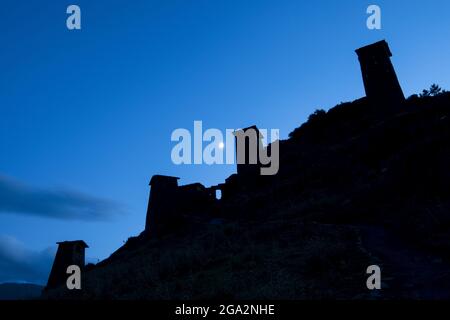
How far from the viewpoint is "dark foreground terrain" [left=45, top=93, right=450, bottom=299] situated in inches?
277

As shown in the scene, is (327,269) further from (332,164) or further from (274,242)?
(332,164)

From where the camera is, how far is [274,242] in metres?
11.6

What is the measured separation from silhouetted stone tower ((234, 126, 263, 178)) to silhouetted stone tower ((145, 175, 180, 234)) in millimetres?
5824

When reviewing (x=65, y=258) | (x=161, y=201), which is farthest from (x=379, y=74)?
(x=65, y=258)

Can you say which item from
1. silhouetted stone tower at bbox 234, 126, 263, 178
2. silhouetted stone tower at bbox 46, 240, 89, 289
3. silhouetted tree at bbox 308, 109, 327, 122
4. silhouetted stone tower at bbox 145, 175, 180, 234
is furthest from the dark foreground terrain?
silhouetted tree at bbox 308, 109, 327, 122

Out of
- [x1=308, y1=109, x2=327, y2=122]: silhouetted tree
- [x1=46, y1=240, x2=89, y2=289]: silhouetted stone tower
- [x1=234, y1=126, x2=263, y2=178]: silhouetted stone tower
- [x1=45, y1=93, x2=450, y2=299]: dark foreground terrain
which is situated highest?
[x1=308, y1=109, x2=327, y2=122]: silhouetted tree

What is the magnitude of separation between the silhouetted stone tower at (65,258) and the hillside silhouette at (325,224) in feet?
12.1

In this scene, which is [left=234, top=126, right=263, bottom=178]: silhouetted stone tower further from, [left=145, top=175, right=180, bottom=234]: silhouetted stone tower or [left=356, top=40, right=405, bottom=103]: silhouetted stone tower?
[left=356, top=40, right=405, bottom=103]: silhouetted stone tower

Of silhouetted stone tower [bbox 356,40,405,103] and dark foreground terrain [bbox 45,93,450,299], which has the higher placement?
silhouetted stone tower [bbox 356,40,405,103]

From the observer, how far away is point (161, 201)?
1095 inches

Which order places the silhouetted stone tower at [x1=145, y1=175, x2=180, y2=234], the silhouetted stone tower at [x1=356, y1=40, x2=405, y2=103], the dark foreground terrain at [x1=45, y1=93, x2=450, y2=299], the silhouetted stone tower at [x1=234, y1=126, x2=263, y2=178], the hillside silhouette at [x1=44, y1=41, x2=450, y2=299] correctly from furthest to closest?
1. the silhouetted stone tower at [x1=356, y1=40, x2=405, y2=103]
2. the silhouetted stone tower at [x1=234, y1=126, x2=263, y2=178]
3. the silhouetted stone tower at [x1=145, y1=175, x2=180, y2=234]
4. the hillside silhouette at [x1=44, y1=41, x2=450, y2=299]
5. the dark foreground terrain at [x1=45, y1=93, x2=450, y2=299]

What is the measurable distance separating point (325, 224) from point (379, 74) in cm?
2315

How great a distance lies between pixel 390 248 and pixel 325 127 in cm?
2848

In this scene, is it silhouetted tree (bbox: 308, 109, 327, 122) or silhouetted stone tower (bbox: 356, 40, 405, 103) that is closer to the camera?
silhouetted stone tower (bbox: 356, 40, 405, 103)
